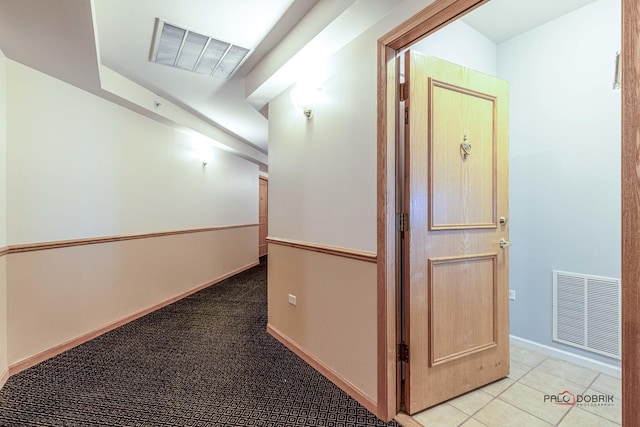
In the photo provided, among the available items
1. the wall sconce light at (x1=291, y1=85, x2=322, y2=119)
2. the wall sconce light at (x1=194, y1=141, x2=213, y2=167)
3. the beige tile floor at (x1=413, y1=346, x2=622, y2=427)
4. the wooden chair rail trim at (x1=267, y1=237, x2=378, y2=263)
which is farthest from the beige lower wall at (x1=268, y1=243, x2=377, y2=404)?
the wall sconce light at (x1=194, y1=141, x2=213, y2=167)

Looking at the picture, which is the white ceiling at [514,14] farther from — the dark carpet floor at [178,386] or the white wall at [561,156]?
the dark carpet floor at [178,386]

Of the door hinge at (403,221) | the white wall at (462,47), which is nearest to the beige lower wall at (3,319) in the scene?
the door hinge at (403,221)

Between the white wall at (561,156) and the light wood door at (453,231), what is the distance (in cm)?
64

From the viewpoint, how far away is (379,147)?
162cm

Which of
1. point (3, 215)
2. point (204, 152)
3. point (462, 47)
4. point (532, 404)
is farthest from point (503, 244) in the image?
point (204, 152)

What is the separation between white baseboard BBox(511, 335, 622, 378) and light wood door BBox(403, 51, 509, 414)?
0.63m

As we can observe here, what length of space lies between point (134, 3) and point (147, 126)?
1827 millimetres

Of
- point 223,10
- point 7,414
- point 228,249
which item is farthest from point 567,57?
point 228,249

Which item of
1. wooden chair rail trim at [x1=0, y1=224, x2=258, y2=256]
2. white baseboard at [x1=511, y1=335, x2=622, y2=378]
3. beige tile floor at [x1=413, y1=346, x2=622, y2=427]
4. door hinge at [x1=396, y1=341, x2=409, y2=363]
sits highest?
wooden chair rail trim at [x1=0, y1=224, x2=258, y2=256]

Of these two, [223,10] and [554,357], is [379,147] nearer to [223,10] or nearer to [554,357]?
[223,10]

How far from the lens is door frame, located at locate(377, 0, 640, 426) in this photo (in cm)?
82

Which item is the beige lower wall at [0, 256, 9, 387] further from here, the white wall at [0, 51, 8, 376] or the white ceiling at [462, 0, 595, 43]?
the white ceiling at [462, 0, 595, 43]

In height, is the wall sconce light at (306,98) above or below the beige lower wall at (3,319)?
above

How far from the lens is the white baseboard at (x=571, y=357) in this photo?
2.01 meters
